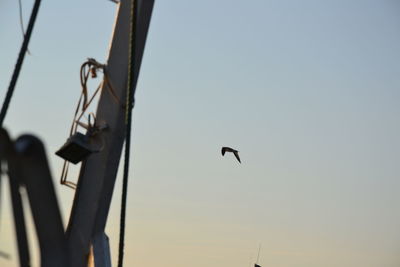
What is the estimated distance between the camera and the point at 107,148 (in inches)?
324

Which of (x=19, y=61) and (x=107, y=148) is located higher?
(x=19, y=61)

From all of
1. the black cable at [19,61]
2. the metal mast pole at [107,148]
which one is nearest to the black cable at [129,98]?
the metal mast pole at [107,148]

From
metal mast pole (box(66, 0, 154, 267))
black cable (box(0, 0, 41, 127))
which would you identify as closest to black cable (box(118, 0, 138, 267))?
metal mast pole (box(66, 0, 154, 267))

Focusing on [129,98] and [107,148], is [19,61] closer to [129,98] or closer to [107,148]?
[129,98]

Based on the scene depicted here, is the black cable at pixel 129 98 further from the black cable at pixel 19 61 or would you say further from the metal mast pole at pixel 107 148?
the black cable at pixel 19 61

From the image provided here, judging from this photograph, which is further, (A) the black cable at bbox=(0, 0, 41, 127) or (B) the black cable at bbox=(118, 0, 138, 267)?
(B) the black cable at bbox=(118, 0, 138, 267)

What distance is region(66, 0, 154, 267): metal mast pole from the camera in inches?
321

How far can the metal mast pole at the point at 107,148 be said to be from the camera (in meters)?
8.16

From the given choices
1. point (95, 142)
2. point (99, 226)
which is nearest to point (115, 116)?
point (95, 142)

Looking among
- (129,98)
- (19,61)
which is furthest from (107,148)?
(19,61)

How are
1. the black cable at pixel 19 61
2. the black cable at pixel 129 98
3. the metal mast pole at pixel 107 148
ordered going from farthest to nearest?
1. the metal mast pole at pixel 107 148
2. the black cable at pixel 129 98
3. the black cable at pixel 19 61

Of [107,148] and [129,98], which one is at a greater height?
[129,98]

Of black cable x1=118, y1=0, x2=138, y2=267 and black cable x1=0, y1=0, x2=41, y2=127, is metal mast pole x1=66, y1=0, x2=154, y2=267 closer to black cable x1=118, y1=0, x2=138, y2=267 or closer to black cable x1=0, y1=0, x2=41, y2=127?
black cable x1=118, y1=0, x2=138, y2=267

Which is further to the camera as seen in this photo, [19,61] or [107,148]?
[107,148]
